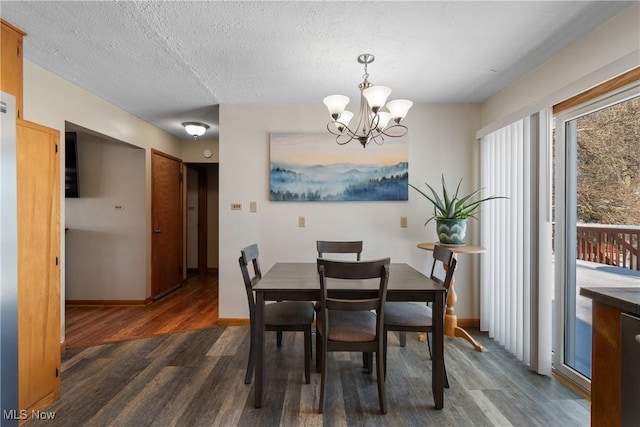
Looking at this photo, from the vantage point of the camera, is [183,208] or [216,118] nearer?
[216,118]

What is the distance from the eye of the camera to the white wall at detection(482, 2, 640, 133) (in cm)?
163

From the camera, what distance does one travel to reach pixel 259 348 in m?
1.87

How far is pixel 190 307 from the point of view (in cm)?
379

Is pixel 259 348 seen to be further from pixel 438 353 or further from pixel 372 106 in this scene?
pixel 372 106

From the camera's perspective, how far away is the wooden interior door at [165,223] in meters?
3.97

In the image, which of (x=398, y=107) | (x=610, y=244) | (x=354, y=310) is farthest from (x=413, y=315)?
(x=398, y=107)

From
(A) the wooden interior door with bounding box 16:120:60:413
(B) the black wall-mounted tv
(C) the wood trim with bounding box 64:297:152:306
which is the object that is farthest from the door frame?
(A) the wooden interior door with bounding box 16:120:60:413

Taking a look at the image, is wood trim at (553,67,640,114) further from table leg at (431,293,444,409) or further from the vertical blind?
table leg at (431,293,444,409)

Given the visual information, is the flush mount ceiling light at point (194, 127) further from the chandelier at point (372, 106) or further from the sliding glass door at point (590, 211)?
the sliding glass door at point (590, 211)

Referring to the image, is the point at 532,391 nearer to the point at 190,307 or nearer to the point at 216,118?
the point at 190,307

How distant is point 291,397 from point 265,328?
1.55 ft

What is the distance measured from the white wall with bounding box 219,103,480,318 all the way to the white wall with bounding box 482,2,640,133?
59cm

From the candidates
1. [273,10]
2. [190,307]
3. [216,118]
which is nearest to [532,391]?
[273,10]

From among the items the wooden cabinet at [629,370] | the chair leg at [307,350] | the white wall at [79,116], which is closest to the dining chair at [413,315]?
the chair leg at [307,350]
